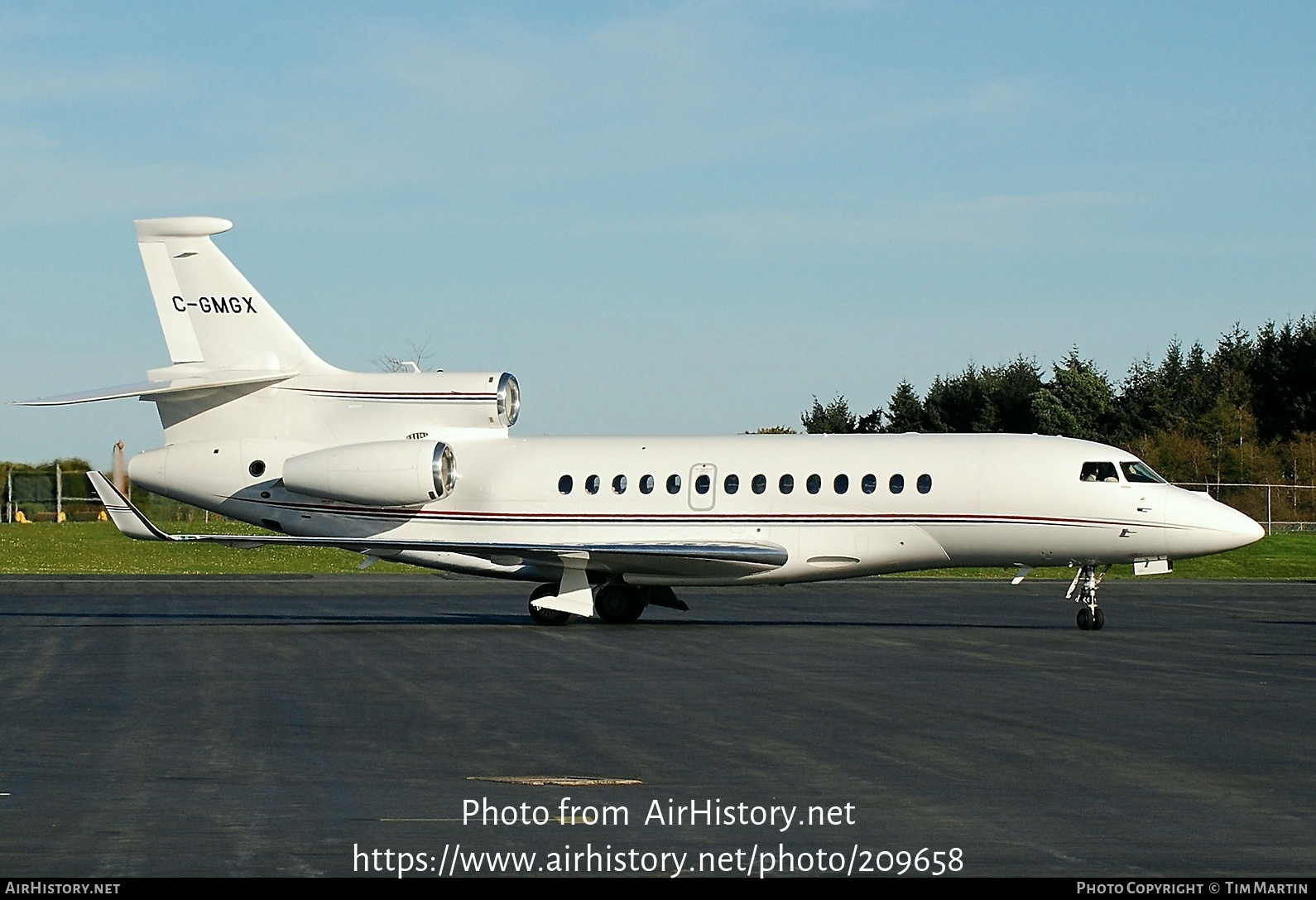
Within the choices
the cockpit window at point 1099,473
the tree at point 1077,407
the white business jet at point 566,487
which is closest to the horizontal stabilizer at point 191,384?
the white business jet at point 566,487

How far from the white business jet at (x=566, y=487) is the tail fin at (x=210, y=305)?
0.11 ft

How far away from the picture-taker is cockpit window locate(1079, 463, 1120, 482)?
88.8 ft

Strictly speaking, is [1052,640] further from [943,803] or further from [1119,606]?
[943,803]

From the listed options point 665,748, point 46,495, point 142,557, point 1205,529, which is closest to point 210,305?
point 1205,529

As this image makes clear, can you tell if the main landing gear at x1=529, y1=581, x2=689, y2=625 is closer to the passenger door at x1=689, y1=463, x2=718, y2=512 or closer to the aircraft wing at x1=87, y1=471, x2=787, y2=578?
the aircraft wing at x1=87, y1=471, x2=787, y2=578

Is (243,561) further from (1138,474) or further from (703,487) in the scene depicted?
(1138,474)

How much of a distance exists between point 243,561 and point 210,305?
28995 mm

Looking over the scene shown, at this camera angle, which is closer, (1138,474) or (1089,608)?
(1089,608)

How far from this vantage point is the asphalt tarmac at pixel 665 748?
874 cm

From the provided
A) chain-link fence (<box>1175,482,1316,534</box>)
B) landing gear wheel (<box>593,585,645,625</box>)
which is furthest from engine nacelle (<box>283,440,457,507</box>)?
chain-link fence (<box>1175,482,1316,534</box>)

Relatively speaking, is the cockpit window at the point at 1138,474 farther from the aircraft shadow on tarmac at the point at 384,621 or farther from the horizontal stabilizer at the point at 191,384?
the horizontal stabilizer at the point at 191,384

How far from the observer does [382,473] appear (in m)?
29.3

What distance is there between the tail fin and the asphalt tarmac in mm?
5881
